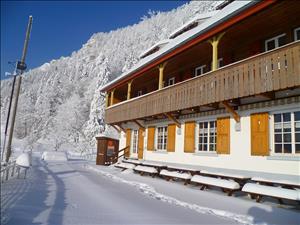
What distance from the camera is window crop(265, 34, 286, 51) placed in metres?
10.4

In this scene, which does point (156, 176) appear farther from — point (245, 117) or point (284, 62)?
point (284, 62)

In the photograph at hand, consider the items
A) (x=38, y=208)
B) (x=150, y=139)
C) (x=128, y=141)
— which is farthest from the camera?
(x=128, y=141)

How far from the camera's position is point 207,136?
1251cm

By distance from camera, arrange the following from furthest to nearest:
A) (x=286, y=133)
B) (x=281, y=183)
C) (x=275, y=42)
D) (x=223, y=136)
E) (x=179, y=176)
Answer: (x=179, y=176), (x=223, y=136), (x=275, y=42), (x=286, y=133), (x=281, y=183)

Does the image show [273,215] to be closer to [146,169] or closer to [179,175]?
[179,175]

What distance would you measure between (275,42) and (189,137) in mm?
5759

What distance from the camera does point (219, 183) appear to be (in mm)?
9648

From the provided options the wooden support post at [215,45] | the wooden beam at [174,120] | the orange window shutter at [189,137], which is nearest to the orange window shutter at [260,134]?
the wooden support post at [215,45]

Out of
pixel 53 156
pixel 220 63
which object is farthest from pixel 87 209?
pixel 53 156

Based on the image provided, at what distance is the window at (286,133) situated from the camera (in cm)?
886

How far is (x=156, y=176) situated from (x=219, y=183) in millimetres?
5582

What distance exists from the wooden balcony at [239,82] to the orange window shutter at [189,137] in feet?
4.00

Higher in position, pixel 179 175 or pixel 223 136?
pixel 223 136

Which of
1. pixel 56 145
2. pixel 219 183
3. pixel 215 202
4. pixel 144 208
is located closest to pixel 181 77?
pixel 219 183
